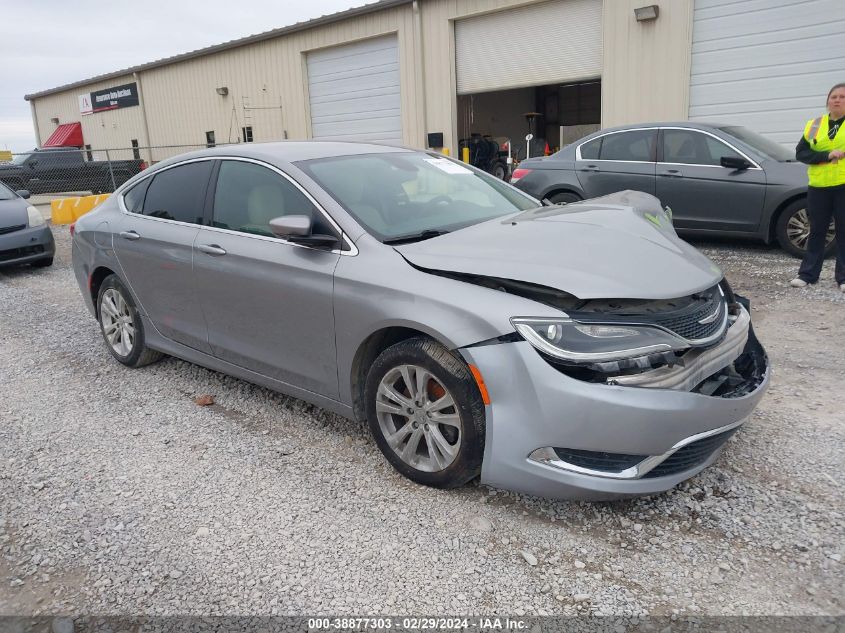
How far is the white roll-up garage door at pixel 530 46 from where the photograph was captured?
12.8 m

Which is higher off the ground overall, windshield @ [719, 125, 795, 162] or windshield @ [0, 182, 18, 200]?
windshield @ [719, 125, 795, 162]

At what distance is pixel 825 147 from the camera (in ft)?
19.4

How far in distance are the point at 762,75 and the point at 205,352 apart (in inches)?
415

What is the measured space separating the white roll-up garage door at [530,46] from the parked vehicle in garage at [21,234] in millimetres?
9465

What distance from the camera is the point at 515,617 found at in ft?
7.35

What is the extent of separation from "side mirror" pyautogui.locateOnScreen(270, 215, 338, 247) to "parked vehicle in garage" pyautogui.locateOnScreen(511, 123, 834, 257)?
5905mm

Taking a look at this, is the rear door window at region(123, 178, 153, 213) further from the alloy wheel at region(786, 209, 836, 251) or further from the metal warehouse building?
the alloy wheel at region(786, 209, 836, 251)

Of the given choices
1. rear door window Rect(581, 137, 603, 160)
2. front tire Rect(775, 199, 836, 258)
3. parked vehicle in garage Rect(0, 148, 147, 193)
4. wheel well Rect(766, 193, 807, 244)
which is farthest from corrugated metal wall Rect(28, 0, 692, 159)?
front tire Rect(775, 199, 836, 258)

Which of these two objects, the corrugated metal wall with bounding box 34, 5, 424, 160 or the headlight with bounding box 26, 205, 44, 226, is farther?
the corrugated metal wall with bounding box 34, 5, 424, 160

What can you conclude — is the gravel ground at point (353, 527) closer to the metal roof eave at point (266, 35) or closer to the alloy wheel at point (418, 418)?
the alloy wheel at point (418, 418)

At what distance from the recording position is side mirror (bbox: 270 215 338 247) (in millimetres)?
3148

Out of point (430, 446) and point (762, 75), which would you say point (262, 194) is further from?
point (762, 75)

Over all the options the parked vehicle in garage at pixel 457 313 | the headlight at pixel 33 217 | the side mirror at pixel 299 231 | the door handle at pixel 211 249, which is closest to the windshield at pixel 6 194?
the headlight at pixel 33 217

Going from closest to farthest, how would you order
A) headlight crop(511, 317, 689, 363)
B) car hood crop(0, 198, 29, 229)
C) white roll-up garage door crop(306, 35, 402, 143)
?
headlight crop(511, 317, 689, 363) → car hood crop(0, 198, 29, 229) → white roll-up garage door crop(306, 35, 402, 143)
